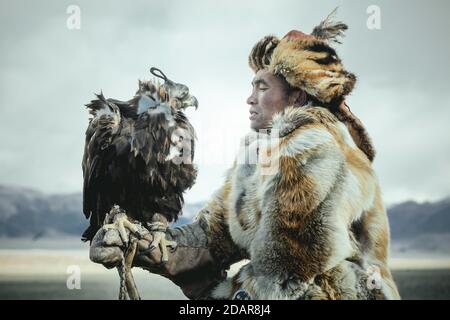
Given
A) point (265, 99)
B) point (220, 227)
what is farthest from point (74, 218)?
point (265, 99)

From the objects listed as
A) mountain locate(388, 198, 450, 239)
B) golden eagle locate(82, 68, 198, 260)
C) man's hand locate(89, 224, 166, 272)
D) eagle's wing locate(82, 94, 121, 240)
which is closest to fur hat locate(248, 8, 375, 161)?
mountain locate(388, 198, 450, 239)

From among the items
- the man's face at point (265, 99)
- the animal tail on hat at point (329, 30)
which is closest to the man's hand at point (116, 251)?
the man's face at point (265, 99)

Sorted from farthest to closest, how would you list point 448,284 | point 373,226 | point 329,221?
point 448,284
point 373,226
point 329,221

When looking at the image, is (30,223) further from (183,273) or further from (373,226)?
(373,226)

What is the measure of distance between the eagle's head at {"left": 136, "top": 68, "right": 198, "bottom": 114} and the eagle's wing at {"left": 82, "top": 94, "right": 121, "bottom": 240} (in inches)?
6.2

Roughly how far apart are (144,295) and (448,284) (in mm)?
1516

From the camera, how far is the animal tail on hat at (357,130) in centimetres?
308

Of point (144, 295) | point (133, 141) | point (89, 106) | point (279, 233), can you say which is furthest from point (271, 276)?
point (89, 106)

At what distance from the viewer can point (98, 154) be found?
119 inches

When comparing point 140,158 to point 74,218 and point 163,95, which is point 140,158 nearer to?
point 163,95

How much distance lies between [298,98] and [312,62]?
7.1 inches

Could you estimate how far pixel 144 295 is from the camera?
313cm

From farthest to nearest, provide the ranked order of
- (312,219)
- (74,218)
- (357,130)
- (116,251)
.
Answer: (74,218)
(357,130)
(116,251)
(312,219)

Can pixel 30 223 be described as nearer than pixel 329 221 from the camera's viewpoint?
No
